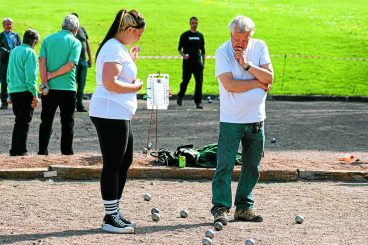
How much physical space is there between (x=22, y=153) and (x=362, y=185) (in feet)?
14.6

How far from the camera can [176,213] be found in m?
9.98

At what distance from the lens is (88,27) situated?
131 feet

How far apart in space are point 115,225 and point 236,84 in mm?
1609

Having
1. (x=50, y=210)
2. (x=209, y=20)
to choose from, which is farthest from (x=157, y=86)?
(x=209, y=20)

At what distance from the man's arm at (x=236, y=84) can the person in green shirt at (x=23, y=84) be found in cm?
450

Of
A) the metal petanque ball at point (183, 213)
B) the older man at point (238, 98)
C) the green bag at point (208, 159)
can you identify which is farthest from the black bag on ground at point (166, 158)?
the older man at point (238, 98)

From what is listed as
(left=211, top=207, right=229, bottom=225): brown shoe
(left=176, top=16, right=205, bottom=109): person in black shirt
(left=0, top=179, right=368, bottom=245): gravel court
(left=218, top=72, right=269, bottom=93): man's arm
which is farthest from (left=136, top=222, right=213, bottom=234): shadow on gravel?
(left=176, top=16, right=205, bottom=109): person in black shirt

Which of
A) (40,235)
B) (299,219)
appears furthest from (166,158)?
(40,235)

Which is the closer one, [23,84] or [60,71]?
[60,71]

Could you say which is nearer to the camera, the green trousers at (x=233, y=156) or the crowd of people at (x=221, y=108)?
the crowd of people at (x=221, y=108)

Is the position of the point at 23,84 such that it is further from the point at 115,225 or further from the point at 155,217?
the point at 115,225

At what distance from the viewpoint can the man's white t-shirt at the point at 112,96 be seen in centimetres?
878

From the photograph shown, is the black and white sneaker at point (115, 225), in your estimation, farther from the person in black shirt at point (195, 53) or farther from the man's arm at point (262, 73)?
the person in black shirt at point (195, 53)

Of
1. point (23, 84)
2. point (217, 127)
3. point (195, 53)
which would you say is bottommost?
point (217, 127)
